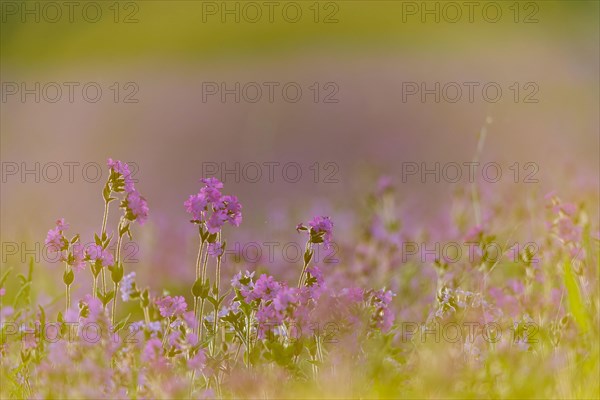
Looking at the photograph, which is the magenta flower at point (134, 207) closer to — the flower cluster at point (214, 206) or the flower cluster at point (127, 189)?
the flower cluster at point (127, 189)

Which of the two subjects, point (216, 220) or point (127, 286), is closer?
point (216, 220)

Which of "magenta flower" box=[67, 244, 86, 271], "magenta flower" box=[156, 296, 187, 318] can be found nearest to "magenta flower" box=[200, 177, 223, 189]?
"magenta flower" box=[156, 296, 187, 318]

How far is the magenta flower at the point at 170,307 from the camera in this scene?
3.36 meters

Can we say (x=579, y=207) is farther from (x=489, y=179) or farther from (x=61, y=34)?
(x=61, y=34)

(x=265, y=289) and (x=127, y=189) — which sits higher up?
(x=127, y=189)

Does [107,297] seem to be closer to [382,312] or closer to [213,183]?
[213,183]

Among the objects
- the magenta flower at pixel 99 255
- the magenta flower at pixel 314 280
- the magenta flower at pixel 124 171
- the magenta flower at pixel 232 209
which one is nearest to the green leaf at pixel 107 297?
the magenta flower at pixel 99 255

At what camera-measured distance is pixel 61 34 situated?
13.6m

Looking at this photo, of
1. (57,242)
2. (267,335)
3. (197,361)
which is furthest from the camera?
(57,242)

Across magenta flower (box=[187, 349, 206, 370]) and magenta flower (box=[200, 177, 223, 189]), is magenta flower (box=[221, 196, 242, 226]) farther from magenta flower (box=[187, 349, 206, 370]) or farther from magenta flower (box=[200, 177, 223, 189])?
magenta flower (box=[187, 349, 206, 370])

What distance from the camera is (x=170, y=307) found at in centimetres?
341

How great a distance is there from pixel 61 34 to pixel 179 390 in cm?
1182

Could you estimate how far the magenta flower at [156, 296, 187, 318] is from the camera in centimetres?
336

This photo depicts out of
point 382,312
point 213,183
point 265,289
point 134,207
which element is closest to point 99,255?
point 134,207
